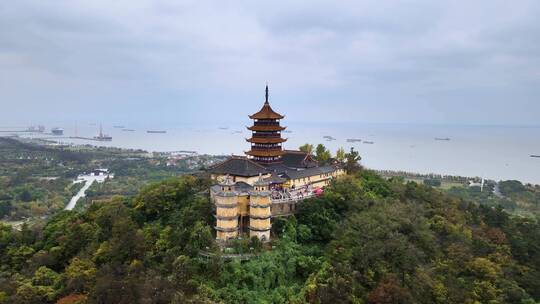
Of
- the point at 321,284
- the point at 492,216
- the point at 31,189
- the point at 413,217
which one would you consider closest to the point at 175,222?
the point at 321,284

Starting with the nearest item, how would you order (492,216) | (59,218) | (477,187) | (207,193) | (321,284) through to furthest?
(321,284), (207,193), (59,218), (492,216), (477,187)

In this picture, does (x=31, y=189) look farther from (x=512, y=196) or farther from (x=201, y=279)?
(x=512, y=196)

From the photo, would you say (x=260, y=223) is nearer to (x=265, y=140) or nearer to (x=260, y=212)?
(x=260, y=212)

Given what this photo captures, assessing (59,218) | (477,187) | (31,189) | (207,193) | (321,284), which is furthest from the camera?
(477,187)

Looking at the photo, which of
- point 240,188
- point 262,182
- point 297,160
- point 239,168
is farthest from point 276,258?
point 297,160

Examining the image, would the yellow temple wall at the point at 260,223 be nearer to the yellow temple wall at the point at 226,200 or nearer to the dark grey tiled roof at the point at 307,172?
the yellow temple wall at the point at 226,200

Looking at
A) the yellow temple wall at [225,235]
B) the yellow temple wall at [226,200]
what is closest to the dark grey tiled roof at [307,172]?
the yellow temple wall at [226,200]
